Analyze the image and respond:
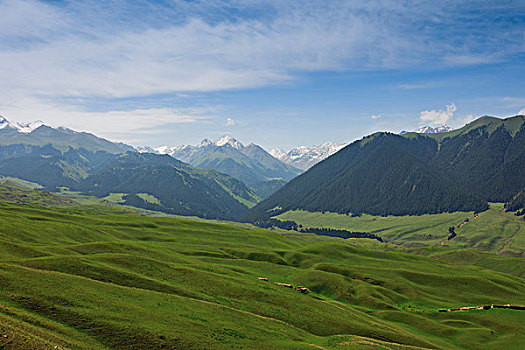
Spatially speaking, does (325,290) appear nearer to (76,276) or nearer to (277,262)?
(277,262)

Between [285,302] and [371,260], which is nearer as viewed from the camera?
[285,302]

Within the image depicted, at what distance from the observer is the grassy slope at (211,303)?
150ft

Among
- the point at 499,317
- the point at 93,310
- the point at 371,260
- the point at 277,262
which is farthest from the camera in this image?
the point at 371,260

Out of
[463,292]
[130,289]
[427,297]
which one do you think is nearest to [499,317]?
[427,297]

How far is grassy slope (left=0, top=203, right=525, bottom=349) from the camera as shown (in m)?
45.6

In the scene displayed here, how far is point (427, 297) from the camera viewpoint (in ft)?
405

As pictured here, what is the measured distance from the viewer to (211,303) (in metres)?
65.8

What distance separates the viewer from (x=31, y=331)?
125ft

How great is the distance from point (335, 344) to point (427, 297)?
267ft

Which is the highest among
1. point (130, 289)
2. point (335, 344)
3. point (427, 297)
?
point (130, 289)

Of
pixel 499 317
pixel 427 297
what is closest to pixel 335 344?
pixel 499 317

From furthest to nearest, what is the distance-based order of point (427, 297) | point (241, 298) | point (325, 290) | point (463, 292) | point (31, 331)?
point (463, 292)
point (427, 297)
point (325, 290)
point (241, 298)
point (31, 331)

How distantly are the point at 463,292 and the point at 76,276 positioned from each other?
439 ft

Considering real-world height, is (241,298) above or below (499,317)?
above
